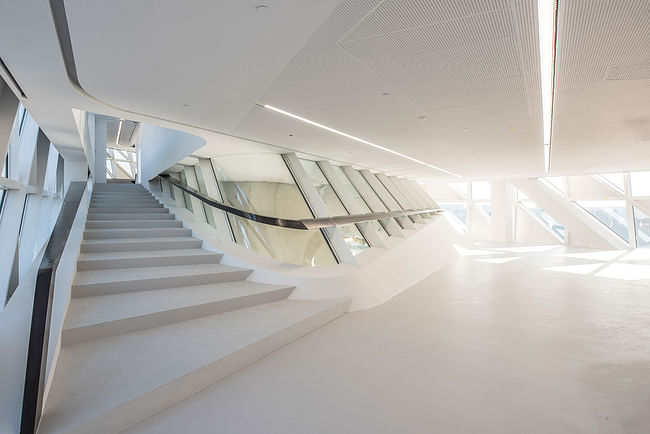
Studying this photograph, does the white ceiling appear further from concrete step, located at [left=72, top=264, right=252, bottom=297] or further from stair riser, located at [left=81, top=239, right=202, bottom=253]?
concrete step, located at [left=72, top=264, right=252, bottom=297]

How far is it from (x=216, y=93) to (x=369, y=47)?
1691 millimetres

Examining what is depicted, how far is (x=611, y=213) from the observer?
45.8 ft

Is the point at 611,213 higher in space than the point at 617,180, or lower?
lower

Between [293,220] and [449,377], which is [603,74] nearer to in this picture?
[449,377]

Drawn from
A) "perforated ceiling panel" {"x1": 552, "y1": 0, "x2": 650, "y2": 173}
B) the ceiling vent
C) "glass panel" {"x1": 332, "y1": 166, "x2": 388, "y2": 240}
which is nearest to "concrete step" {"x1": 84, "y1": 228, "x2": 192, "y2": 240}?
"glass panel" {"x1": 332, "y1": 166, "x2": 388, "y2": 240}

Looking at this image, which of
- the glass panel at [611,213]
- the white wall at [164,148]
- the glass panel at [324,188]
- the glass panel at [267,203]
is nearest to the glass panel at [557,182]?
the glass panel at [611,213]

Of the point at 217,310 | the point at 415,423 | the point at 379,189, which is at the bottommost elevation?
the point at 415,423

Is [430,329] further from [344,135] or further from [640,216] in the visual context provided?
[640,216]

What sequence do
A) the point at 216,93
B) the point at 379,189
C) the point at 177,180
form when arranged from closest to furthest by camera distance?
the point at 216,93, the point at 177,180, the point at 379,189

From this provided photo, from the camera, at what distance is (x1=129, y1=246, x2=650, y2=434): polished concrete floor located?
2.07 m

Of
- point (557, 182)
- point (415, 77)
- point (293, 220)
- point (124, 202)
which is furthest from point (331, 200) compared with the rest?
point (557, 182)

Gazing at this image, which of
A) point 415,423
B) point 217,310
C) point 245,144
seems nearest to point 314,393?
point 415,423

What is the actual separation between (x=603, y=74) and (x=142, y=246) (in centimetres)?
632

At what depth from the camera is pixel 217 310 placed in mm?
3582
